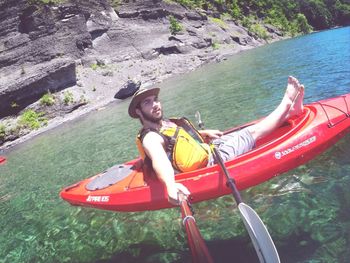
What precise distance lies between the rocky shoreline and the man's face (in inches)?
763

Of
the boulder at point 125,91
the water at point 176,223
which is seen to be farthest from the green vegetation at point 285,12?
the water at point 176,223

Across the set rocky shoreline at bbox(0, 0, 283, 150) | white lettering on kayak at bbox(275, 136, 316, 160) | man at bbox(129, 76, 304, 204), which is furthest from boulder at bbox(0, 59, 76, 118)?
white lettering on kayak at bbox(275, 136, 316, 160)

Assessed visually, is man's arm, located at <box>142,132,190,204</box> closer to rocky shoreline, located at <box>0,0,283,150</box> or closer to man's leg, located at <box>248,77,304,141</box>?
man's leg, located at <box>248,77,304,141</box>

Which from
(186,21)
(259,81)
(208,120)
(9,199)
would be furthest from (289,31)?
(9,199)

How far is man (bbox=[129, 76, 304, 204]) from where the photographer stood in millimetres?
5043

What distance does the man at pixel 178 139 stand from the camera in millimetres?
5043

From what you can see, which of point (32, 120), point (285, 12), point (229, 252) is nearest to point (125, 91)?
point (32, 120)

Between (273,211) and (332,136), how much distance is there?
6.13 feet

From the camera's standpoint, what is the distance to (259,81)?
61.3 feet

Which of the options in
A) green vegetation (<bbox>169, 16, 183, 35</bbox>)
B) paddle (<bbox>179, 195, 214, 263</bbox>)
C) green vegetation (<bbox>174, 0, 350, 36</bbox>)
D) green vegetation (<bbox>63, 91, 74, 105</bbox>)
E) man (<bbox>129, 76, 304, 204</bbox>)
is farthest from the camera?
green vegetation (<bbox>174, 0, 350, 36</bbox>)

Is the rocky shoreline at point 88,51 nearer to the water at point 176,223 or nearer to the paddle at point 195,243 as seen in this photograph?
the water at point 176,223

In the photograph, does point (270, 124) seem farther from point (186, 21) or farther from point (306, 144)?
point (186, 21)

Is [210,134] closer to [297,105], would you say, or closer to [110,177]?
[297,105]

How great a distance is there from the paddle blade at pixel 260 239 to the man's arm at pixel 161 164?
2.87 feet
